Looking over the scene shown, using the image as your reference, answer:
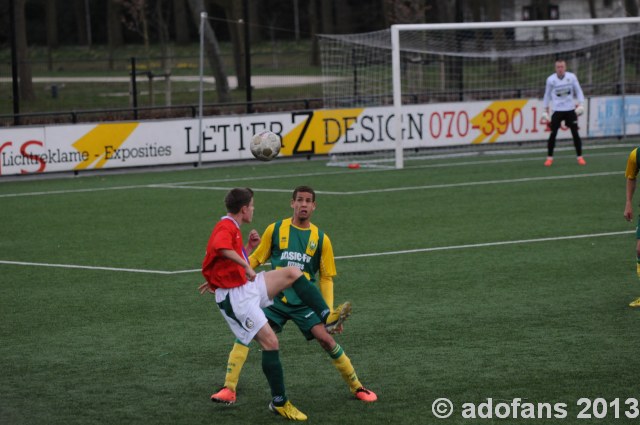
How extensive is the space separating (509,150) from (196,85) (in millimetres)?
12680

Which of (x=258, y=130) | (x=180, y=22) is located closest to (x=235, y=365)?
(x=258, y=130)

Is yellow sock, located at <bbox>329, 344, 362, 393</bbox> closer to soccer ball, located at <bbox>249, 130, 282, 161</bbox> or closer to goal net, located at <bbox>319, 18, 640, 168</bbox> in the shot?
soccer ball, located at <bbox>249, 130, 282, 161</bbox>

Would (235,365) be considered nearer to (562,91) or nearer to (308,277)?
(308,277)

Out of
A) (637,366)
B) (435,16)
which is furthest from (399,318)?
(435,16)

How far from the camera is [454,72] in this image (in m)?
30.1

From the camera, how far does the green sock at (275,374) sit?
724cm

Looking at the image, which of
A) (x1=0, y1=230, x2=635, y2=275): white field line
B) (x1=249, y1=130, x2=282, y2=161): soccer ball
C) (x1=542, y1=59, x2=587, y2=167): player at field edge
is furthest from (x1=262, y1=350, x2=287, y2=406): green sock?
(x1=542, y1=59, x2=587, y2=167): player at field edge

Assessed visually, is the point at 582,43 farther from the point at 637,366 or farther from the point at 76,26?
the point at 76,26

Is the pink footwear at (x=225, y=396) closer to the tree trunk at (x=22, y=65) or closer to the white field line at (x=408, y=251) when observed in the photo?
the white field line at (x=408, y=251)

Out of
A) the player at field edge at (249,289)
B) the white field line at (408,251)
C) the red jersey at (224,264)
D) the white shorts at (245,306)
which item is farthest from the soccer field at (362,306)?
the red jersey at (224,264)

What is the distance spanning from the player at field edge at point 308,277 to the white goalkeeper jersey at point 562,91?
627 inches

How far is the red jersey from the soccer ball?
6514mm

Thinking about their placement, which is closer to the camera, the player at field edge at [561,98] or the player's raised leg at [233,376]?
Result: the player's raised leg at [233,376]

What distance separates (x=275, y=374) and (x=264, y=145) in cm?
694
